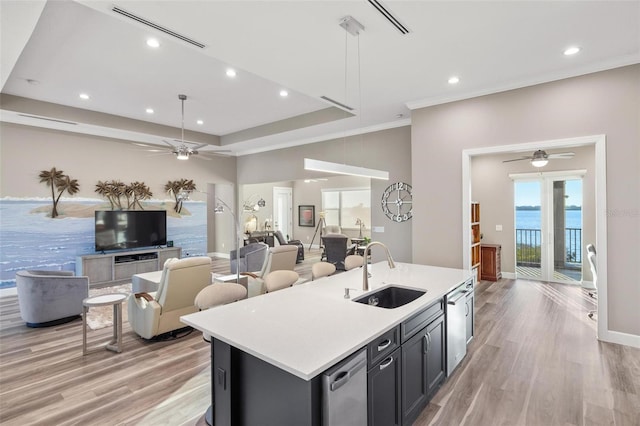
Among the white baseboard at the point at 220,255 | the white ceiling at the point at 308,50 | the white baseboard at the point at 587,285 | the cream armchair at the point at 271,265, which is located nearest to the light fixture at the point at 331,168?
the white ceiling at the point at 308,50

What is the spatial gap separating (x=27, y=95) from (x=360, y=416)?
6981mm

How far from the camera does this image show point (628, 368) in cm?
310

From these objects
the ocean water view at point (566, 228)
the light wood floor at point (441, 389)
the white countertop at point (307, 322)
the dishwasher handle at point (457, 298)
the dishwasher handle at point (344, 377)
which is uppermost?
the ocean water view at point (566, 228)

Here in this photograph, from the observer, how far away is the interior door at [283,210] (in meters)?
12.9

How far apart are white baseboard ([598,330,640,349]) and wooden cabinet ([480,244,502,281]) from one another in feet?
10.4

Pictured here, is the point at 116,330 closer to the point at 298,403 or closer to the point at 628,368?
the point at 298,403

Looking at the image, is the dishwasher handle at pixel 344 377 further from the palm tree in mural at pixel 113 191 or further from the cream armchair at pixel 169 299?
the palm tree in mural at pixel 113 191

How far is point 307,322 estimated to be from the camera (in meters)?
2.04

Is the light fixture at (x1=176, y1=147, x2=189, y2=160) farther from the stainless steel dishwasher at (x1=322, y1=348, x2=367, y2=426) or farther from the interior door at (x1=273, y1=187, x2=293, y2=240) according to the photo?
the interior door at (x1=273, y1=187, x2=293, y2=240)

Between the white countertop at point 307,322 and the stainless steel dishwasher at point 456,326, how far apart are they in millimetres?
119

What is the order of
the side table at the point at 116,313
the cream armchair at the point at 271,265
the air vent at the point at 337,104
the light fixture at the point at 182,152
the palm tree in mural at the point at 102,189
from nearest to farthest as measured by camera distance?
the side table at the point at 116,313 < the air vent at the point at 337,104 < the cream armchair at the point at 271,265 < the light fixture at the point at 182,152 < the palm tree in mural at the point at 102,189

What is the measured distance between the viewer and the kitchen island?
1.55 meters

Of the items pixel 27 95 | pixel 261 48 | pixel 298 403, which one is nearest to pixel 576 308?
pixel 298 403

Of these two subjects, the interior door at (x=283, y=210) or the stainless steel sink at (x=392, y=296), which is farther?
the interior door at (x=283, y=210)
